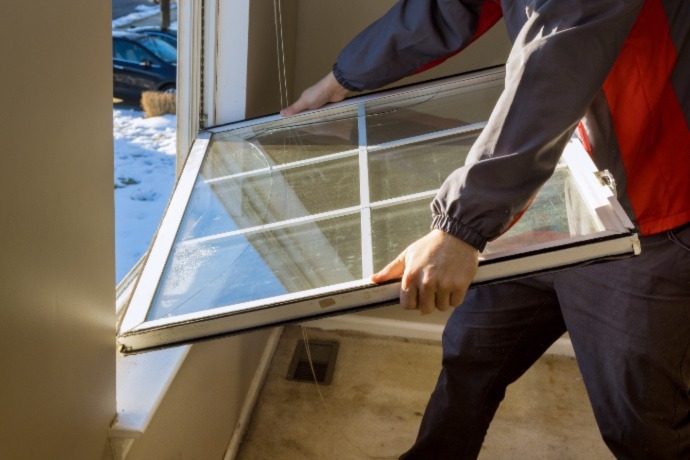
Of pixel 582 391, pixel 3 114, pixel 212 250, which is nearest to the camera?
pixel 3 114

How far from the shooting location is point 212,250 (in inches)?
59.8

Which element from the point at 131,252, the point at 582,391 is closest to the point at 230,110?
the point at 131,252

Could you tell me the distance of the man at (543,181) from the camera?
4.09 ft

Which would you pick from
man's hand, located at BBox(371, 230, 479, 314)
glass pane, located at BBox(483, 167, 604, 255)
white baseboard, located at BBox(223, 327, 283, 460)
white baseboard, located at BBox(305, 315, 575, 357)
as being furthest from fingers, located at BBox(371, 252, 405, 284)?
white baseboard, located at BBox(305, 315, 575, 357)

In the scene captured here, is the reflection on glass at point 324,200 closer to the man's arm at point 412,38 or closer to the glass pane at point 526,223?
the glass pane at point 526,223

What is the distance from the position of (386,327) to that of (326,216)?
4.68ft

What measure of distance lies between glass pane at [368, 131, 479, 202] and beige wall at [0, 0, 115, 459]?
603 millimetres

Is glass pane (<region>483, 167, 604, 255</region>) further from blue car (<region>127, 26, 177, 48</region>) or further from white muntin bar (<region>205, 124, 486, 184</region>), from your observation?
blue car (<region>127, 26, 177, 48</region>)

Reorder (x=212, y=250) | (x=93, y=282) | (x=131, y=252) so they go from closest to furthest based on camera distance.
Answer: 1. (x=93, y=282)
2. (x=212, y=250)
3. (x=131, y=252)

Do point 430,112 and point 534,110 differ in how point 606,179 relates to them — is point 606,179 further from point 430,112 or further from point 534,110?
point 430,112

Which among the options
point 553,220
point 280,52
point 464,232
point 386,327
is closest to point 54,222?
point 464,232

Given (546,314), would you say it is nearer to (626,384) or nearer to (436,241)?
(626,384)

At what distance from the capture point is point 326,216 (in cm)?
157

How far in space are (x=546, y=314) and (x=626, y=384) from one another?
27cm
